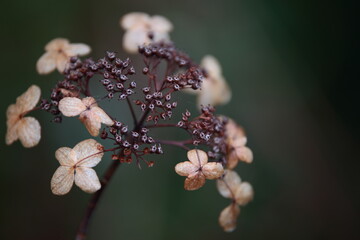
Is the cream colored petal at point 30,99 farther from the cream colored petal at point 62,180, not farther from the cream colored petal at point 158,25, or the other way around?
the cream colored petal at point 158,25

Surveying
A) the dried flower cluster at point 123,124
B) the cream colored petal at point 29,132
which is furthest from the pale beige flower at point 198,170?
the cream colored petal at point 29,132

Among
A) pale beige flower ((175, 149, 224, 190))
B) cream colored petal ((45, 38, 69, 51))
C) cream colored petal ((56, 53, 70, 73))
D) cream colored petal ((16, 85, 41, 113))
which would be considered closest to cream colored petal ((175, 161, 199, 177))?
pale beige flower ((175, 149, 224, 190))

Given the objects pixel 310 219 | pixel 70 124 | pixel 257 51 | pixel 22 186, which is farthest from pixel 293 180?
pixel 22 186

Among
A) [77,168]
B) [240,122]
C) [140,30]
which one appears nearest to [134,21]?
[140,30]

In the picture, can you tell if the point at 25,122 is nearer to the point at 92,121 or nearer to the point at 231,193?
the point at 92,121

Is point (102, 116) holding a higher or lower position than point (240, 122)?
lower

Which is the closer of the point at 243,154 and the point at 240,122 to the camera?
the point at 243,154

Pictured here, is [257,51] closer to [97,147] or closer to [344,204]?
[344,204]
